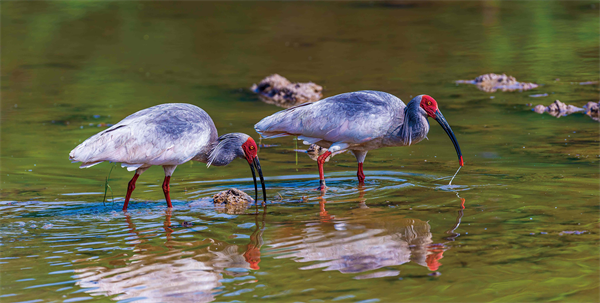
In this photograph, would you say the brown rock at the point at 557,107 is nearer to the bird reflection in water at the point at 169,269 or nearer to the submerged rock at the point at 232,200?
the submerged rock at the point at 232,200

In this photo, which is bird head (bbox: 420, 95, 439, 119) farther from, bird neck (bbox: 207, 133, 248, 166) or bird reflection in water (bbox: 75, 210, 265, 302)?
bird reflection in water (bbox: 75, 210, 265, 302)

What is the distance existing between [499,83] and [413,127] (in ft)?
21.1

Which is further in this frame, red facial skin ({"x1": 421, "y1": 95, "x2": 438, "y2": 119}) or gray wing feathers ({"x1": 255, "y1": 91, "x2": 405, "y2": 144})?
red facial skin ({"x1": 421, "y1": 95, "x2": 438, "y2": 119})

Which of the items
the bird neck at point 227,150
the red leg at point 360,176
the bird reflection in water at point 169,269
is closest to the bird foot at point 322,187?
the red leg at point 360,176

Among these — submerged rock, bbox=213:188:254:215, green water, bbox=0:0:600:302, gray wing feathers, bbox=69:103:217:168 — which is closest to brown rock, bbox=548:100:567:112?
green water, bbox=0:0:600:302

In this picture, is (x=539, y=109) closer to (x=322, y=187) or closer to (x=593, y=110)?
(x=593, y=110)

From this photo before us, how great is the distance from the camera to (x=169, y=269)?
5.18 meters

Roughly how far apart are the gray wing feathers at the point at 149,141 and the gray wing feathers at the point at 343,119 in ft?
3.96

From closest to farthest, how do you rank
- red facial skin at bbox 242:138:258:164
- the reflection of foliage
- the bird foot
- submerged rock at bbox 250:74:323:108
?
1. red facial skin at bbox 242:138:258:164
2. the bird foot
3. the reflection of foliage
4. submerged rock at bbox 250:74:323:108

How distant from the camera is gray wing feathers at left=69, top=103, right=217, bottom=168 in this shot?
6.84 m

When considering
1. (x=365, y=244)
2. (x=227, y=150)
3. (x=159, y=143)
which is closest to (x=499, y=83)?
(x=227, y=150)

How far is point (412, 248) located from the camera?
5.53 meters

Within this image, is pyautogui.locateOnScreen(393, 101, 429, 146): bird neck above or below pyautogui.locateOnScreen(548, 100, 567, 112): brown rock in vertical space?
above

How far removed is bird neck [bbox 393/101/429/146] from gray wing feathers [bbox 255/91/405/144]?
125 millimetres
